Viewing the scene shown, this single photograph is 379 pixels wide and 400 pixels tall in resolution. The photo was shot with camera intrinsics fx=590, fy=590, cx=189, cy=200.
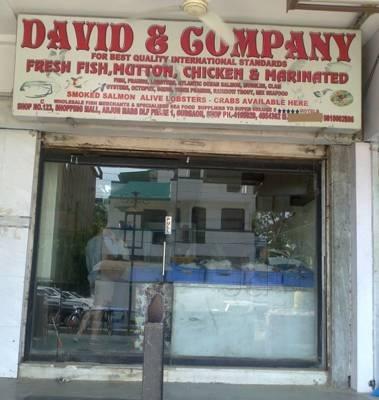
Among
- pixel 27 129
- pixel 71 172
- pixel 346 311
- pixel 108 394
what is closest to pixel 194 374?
pixel 108 394

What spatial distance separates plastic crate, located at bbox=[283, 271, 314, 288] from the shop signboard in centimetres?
191

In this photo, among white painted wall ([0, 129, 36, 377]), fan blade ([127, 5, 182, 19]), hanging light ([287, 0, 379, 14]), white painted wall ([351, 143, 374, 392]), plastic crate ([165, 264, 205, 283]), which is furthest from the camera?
plastic crate ([165, 264, 205, 283])

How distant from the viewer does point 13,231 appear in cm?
681

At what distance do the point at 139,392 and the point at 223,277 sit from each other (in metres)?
1.74

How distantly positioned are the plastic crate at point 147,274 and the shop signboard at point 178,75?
191cm

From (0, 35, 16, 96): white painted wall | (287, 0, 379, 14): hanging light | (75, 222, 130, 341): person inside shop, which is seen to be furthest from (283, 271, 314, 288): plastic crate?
(0, 35, 16, 96): white painted wall

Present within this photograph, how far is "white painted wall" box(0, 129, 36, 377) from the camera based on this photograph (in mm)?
6680

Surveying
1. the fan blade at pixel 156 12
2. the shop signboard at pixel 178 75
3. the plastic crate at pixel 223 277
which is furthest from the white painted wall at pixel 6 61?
the plastic crate at pixel 223 277

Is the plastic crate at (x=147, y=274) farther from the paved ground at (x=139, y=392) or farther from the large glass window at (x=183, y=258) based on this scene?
the paved ground at (x=139, y=392)

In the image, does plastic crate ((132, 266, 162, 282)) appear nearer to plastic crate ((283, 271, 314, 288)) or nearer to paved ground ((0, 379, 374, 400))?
paved ground ((0, 379, 374, 400))

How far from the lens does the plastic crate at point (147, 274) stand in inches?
285

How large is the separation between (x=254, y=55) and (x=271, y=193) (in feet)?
5.92

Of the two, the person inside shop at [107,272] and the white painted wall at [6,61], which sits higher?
the white painted wall at [6,61]

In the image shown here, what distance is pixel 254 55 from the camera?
→ 6.50 metres
